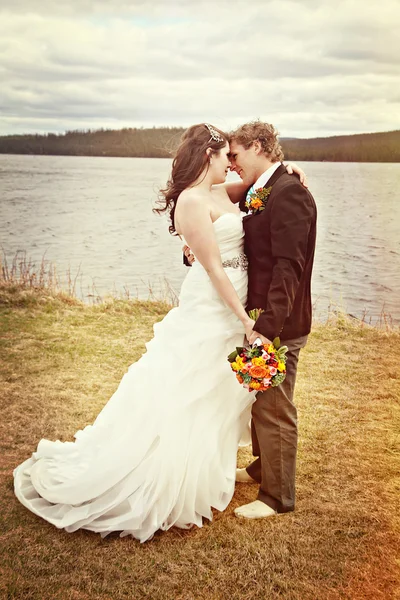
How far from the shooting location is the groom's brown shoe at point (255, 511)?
372 centimetres

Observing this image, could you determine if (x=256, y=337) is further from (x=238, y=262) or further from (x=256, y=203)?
(x=256, y=203)

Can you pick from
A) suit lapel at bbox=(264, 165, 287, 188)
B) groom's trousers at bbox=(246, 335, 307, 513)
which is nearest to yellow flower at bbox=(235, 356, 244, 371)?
groom's trousers at bbox=(246, 335, 307, 513)

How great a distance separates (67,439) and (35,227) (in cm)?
2222

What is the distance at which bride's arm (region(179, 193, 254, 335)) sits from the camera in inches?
139

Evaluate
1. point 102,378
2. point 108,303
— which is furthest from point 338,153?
point 102,378

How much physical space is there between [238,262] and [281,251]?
0.43 metres

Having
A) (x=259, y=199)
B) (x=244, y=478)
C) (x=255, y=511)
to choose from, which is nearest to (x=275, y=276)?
(x=259, y=199)

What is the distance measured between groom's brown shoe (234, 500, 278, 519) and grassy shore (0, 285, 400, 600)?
0.18 feet

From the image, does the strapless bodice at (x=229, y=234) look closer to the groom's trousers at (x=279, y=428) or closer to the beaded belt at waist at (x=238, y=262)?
the beaded belt at waist at (x=238, y=262)

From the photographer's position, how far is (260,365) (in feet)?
10.8

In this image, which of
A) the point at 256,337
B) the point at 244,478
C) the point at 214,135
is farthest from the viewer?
the point at 244,478

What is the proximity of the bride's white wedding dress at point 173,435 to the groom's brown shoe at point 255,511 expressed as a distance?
147 millimetres

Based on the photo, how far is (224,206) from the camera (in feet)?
12.4

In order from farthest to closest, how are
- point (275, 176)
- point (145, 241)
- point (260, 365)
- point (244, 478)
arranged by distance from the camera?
point (145, 241) → point (244, 478) → point (275, 176) → point (260, 365)
